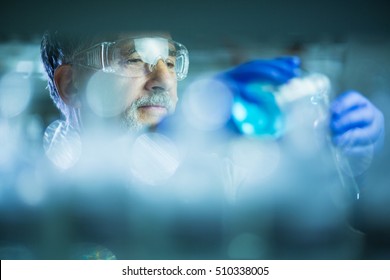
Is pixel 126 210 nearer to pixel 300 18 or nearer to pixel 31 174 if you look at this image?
pixel 31 174

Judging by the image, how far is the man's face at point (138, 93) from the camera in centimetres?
203

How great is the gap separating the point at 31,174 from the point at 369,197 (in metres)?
1.31

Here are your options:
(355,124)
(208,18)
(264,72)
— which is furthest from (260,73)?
(355,124)

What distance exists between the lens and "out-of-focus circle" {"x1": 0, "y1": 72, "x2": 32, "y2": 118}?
2.05m

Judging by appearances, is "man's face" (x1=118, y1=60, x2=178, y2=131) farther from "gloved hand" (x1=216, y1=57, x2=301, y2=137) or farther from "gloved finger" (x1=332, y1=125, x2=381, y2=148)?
"gloved finger" (x1=332, y1=125, x2=381, y2=148)

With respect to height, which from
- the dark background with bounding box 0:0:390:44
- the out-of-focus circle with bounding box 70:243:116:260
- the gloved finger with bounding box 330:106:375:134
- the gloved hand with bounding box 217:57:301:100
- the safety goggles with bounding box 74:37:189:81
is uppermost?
the dark background with bounding box 0:0:390:44

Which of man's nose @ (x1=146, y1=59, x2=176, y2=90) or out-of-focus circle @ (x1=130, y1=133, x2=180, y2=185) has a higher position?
man's nose @ (x1=146, y1=59, x2=176, y2=90)

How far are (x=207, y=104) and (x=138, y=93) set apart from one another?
272mm

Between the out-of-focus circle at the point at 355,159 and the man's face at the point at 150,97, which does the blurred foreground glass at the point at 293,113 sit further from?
the man's face at the point at 150,97

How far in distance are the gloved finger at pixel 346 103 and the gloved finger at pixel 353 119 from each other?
0.6 inches

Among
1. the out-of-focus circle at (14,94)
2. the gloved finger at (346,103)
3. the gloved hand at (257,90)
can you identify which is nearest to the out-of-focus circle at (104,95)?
the out-of-focus circle at (14,94)

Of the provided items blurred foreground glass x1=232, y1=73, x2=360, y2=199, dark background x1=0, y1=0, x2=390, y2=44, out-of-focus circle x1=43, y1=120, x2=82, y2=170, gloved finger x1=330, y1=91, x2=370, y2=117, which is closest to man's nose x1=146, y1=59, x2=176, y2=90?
dark background x1=0, y1=0, x2=390, y2=44

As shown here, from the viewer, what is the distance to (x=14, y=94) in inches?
81.1

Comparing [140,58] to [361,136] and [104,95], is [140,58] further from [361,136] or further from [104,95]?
[361,136]
